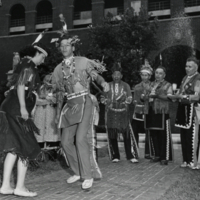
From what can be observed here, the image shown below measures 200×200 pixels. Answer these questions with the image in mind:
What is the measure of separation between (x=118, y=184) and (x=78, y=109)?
1.22 meters

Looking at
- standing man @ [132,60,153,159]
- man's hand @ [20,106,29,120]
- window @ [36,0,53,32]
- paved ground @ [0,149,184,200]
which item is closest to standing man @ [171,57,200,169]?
paved ground @ [0,149,184,200]

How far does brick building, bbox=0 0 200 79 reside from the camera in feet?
82.2

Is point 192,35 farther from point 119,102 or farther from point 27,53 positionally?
point 27,53

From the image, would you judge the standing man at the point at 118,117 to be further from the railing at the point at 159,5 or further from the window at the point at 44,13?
the window at the point at 44,13

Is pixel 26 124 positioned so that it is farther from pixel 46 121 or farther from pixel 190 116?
pixel 190 116

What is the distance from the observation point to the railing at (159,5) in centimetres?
2633

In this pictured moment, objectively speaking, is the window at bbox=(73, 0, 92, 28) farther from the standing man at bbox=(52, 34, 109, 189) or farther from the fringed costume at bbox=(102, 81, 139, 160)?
the standing man at bbox=(52, 34, 109, 189)

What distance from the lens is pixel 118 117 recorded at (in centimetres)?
679

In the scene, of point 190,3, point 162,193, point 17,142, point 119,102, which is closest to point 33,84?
point 17,142

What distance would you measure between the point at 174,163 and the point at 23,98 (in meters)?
4.03

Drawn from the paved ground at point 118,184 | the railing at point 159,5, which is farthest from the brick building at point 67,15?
the paved ground at point 118,184

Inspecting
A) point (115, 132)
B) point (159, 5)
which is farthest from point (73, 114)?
point (159, 5)

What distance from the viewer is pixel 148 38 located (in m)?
20.5

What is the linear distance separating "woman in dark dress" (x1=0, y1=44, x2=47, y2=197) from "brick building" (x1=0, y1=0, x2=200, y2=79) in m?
21.7
